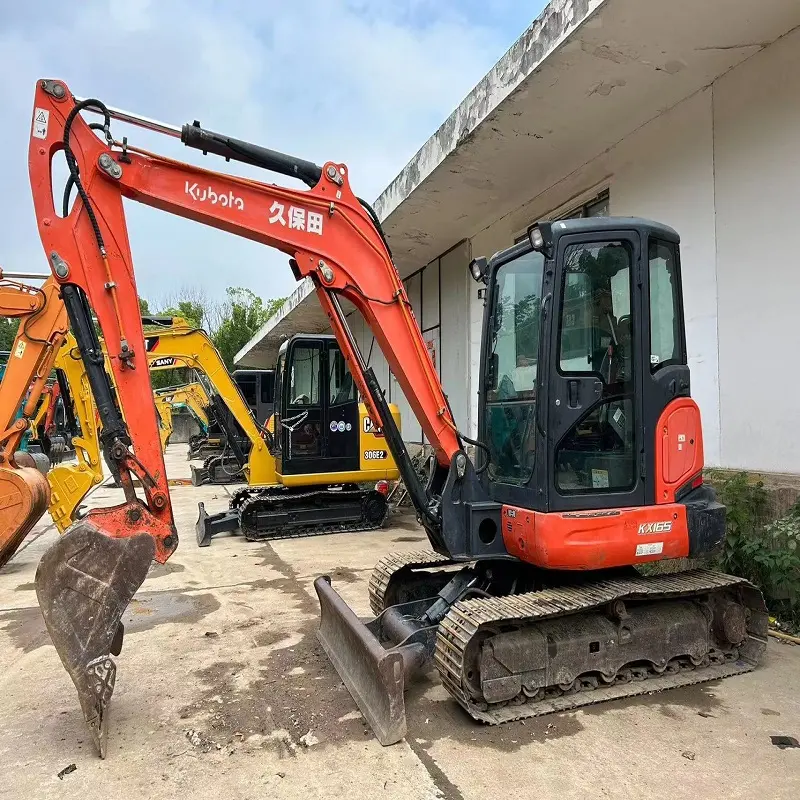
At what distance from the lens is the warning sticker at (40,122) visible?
10.6 feet

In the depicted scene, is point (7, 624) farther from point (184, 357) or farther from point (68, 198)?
point (184, 357)

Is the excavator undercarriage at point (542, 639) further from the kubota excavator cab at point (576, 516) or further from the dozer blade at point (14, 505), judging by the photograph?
the dozer blade at point (14, 505)

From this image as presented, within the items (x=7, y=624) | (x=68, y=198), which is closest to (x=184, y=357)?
(x=7, y=624)

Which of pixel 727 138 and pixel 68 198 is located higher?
pixel 727 138

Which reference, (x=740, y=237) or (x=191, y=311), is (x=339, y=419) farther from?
(x=191, y=311)

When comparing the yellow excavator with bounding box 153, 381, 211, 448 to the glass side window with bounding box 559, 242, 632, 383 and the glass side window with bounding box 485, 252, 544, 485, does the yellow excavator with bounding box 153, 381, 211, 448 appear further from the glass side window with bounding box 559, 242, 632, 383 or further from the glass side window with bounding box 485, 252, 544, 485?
the glass side window with bounding box 559, 242, 632, 383

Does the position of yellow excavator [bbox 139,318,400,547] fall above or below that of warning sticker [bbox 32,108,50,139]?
below

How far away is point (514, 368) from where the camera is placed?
401 centimetres

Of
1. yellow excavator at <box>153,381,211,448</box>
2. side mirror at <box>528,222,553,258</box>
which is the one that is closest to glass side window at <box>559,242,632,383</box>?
side mirror at <box>528,222,553,258</box>

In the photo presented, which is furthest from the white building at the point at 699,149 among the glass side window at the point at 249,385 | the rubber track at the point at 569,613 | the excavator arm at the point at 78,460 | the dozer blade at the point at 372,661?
the glass side window at the point at 249,385

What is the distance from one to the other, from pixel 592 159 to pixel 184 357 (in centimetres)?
711

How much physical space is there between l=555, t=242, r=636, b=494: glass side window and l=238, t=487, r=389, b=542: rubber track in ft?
18.7

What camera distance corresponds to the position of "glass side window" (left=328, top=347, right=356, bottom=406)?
30.4ft

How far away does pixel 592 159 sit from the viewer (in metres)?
7.41
